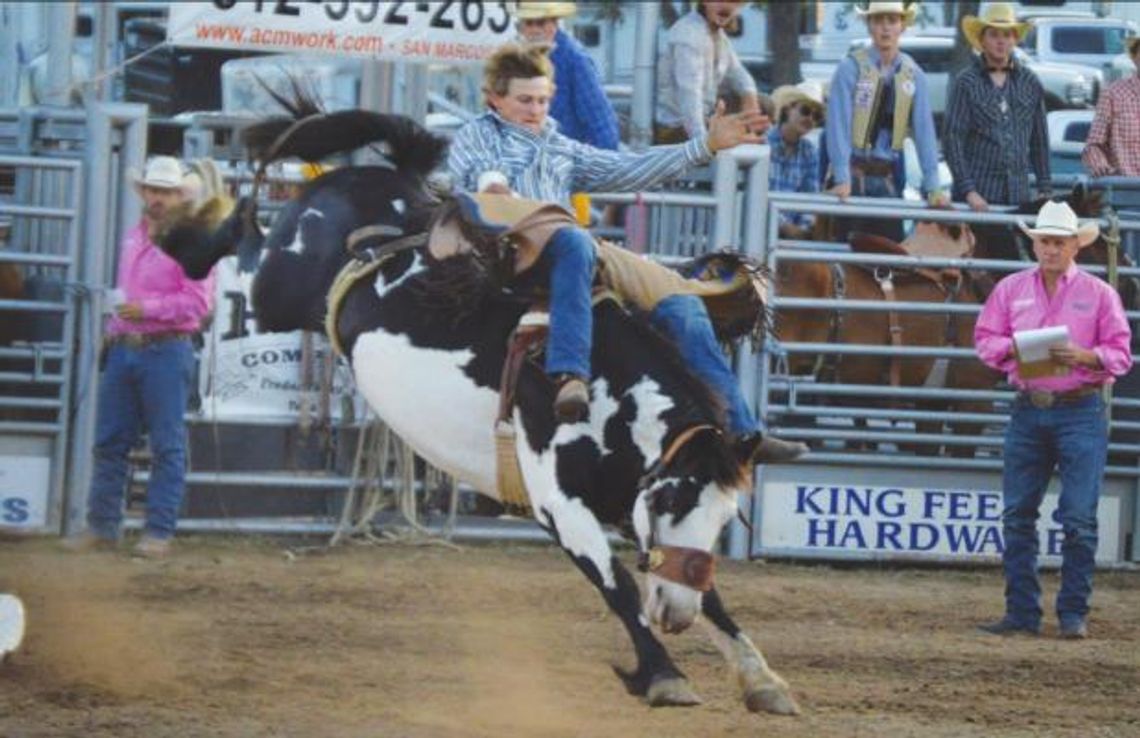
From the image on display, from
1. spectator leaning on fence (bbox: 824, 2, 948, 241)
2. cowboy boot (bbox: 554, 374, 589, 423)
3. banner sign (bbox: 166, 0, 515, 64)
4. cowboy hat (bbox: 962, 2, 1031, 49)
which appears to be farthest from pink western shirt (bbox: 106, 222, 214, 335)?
cowboy hat (bbox: 962, 2, 1031, 49)

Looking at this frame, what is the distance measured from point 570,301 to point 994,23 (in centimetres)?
542

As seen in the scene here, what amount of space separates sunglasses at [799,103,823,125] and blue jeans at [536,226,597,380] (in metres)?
5.41

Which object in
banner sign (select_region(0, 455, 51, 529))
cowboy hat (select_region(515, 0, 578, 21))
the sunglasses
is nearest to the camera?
cowboy hat (select_region(515, 0, 578, 21))

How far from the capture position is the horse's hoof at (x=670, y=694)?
7496 millimetres

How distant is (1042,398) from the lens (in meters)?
10.1

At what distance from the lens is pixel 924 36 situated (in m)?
30.1

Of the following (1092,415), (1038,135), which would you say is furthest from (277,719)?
(1038,135)

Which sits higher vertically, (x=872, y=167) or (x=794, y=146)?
(x=794, y=146)

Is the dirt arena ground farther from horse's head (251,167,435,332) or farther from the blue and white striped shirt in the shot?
the blue and white striped shirt

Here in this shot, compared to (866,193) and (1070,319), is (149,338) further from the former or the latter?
(1070,319)

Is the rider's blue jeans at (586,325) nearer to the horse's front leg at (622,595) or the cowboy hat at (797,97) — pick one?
the horse's front leg at (622,595)

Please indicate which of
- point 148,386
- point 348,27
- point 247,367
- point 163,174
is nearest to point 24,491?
point 148,386

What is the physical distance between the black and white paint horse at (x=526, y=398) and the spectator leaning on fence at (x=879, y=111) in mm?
3819

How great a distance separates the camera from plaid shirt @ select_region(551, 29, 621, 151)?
10539 mm
